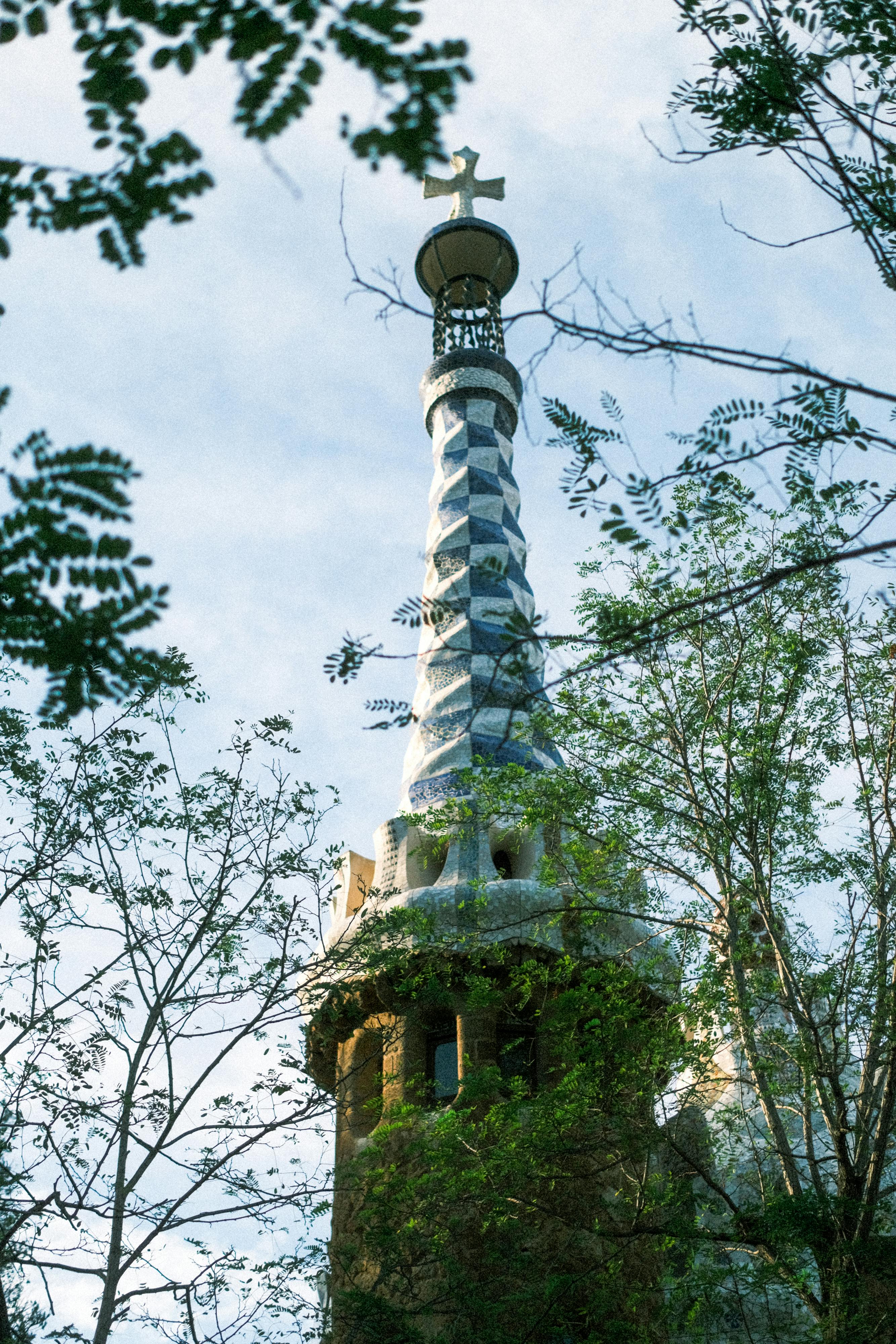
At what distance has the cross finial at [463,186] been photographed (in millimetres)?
13625

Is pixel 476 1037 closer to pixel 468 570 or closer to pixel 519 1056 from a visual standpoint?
→ pixel 519 1056

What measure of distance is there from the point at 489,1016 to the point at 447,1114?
1233 millimetres

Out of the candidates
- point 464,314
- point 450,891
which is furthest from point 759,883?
point 464,314

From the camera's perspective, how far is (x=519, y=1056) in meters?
8.30

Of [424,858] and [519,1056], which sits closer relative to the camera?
[519,1056]

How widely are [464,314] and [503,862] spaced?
5.90m

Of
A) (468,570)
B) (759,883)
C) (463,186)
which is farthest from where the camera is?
(463,186)

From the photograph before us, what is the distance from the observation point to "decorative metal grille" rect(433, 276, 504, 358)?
12477mm

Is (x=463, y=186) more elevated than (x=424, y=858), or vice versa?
(x=463, y=186)

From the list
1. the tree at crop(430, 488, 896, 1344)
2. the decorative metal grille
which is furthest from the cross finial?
the tree at crop(430, 488, 896, 1344)

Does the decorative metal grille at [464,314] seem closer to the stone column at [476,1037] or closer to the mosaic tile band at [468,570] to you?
the mosaic tile band at [468,570]

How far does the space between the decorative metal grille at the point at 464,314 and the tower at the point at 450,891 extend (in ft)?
3.51

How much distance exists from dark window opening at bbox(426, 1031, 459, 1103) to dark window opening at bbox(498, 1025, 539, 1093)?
300mm

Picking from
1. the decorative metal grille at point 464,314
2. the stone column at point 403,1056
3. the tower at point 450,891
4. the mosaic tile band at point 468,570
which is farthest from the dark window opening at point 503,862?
the decorative metal grille at point 464,314
